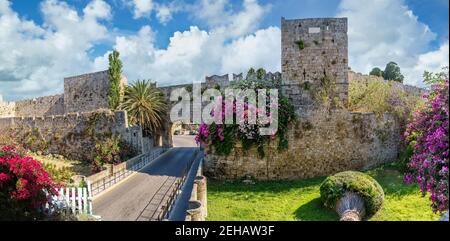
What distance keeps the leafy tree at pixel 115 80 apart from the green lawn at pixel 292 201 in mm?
12955

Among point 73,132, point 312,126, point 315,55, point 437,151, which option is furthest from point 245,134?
point 73,132

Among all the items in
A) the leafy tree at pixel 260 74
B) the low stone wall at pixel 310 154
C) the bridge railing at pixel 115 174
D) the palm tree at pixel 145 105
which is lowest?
the bridge railing at pixel 115 174

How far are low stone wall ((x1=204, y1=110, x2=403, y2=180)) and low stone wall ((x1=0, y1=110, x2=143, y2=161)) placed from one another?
29.2ft

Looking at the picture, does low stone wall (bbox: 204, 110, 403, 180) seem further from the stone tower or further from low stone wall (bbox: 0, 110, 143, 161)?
low stone wall (bbox: 0, 110, 143, 161)

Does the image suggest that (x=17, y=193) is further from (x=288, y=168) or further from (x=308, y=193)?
(x=288, y=168)

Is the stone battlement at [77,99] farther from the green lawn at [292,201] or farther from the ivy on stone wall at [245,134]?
the green lawn at [292,201]

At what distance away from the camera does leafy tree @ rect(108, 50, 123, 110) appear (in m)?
23.1

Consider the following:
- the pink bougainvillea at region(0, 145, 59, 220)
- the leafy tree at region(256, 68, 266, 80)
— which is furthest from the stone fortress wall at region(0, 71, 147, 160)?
the pink bougainvillea at region(0, 145, 59, 220)

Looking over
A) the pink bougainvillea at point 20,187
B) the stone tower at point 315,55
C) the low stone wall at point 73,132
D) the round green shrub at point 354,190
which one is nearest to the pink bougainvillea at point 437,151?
the round green shrub at point 354,190

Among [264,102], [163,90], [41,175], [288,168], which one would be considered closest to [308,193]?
[288,168]

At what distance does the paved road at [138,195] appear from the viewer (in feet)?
31.9

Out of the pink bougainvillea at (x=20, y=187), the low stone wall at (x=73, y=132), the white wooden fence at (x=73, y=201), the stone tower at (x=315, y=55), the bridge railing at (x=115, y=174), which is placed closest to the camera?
the pink bougainvillea at (x=20, y=187)

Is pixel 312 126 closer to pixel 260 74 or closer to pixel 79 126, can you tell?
pixel 260 74
